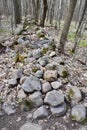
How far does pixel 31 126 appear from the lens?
3.31m

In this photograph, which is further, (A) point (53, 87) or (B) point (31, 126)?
(A) point (53, 87)

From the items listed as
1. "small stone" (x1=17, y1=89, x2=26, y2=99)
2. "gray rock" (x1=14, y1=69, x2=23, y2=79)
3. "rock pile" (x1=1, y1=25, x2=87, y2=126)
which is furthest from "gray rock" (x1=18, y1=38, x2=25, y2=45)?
"small stone" (x1=17, y1=89, x2=26, y2=99)

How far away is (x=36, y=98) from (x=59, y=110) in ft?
1.77

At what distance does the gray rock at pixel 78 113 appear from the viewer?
3320 mm

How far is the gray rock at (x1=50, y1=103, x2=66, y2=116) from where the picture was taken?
3.46m

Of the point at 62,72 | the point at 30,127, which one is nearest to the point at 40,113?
the point at 30,127

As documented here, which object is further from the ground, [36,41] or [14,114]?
[36,41]

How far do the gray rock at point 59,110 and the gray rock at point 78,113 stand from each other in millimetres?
171

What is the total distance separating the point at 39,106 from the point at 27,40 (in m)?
3.47

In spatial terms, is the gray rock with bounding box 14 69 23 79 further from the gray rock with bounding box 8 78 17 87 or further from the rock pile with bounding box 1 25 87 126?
the gray rock with bounding box 8 78 17 87

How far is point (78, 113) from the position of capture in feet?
11.1

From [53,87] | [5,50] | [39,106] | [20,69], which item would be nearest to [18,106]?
[39,106]

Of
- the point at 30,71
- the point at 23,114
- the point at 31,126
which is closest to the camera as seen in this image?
the point at 31,126

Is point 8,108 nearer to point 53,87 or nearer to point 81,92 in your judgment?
point 53,87
